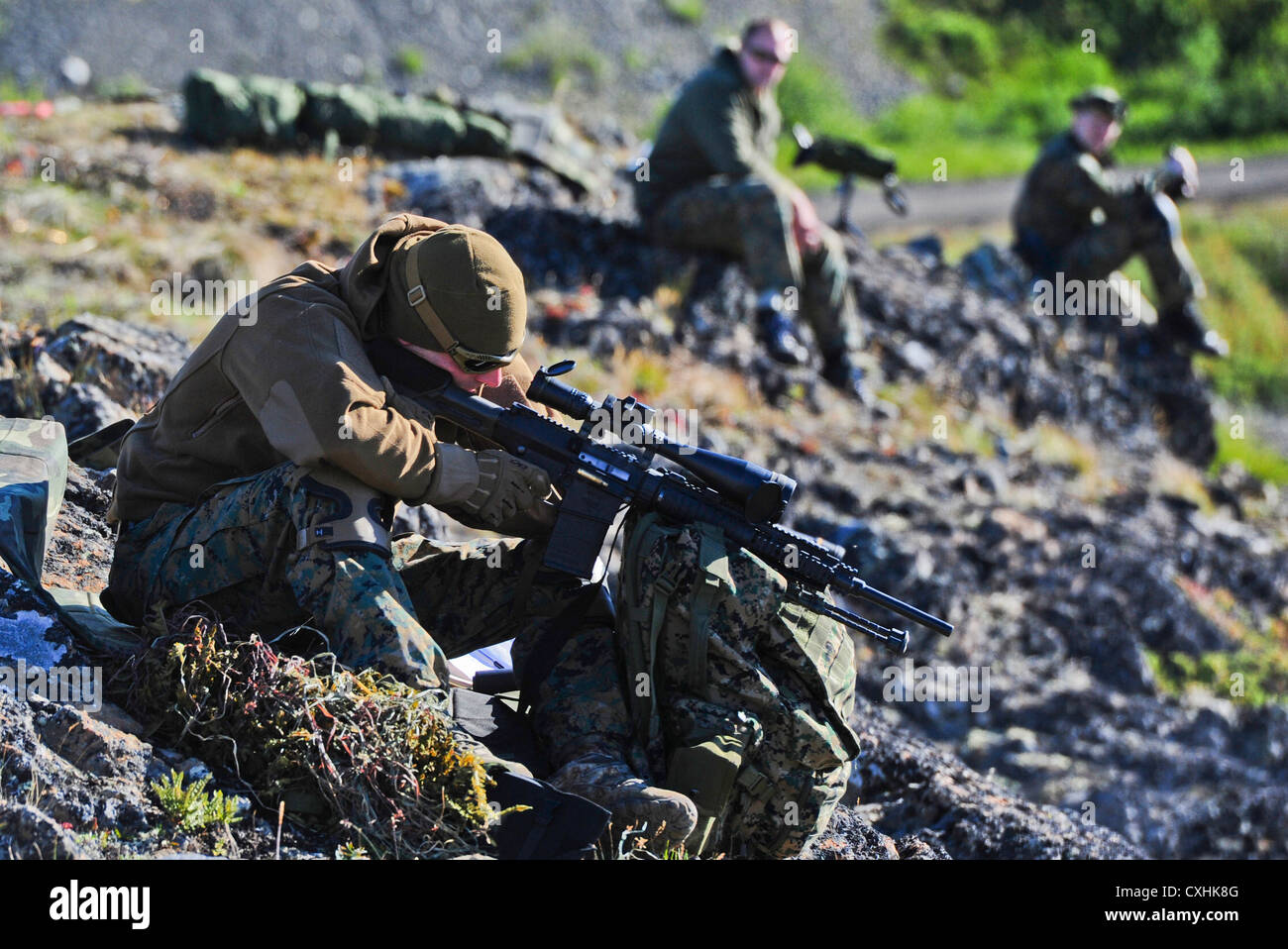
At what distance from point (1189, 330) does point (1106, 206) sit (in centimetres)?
156

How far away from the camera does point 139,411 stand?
679 cm

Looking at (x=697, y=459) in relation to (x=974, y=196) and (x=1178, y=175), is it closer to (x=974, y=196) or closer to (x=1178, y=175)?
(x=1178, y=175)

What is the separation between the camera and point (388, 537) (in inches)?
178

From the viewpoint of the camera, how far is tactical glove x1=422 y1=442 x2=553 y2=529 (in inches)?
184

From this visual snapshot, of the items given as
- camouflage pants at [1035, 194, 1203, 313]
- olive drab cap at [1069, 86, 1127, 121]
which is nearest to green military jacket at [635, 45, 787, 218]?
olive drab cap at [1069, 86, 1127, 121]

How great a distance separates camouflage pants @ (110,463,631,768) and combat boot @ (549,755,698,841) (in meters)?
0.14

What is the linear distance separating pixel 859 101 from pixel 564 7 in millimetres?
5375

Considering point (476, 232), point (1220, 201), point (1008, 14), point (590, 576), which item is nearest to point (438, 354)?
point (476, 232)

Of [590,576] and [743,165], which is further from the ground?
[743,165]

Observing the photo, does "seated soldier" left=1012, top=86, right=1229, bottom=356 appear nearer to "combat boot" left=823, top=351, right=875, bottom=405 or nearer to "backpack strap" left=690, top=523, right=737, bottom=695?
"combat boot" left=823, top=351, right=875, bottom=405

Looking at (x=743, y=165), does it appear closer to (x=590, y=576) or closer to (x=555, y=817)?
(x=590, y=576)

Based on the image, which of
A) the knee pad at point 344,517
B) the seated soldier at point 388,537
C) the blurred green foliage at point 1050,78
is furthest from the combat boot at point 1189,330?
the knee pad at point 344,517
